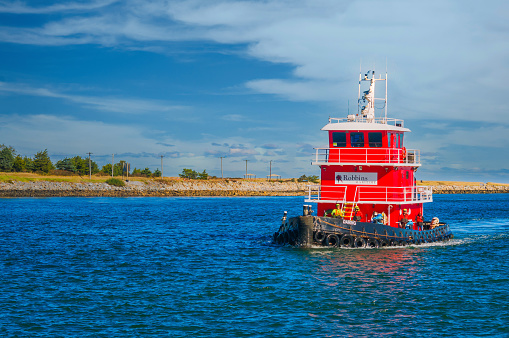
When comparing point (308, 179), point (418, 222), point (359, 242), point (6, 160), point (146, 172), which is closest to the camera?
point (359, 242)

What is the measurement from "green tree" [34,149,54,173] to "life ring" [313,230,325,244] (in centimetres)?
11915

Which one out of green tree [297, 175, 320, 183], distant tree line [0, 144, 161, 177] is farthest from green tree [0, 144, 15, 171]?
green tree [297, 175, 320, 183]

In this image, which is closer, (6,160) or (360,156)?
(360,156)

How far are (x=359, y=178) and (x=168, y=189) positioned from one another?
112689 mm

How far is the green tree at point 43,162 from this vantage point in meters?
135

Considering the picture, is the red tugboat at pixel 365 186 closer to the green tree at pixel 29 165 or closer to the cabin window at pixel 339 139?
the cabin window at pixel 339 139

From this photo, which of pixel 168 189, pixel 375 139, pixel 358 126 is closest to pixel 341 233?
pixel 375 139

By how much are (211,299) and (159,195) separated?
4322 inches

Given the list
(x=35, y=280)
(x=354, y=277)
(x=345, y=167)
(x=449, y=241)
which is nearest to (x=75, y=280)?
(x=35, y=280)

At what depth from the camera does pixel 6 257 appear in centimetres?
2967

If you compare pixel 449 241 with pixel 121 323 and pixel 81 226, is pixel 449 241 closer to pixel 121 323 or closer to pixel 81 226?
pixel 121 323

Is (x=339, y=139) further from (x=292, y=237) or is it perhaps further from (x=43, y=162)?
(x=43, y=162)

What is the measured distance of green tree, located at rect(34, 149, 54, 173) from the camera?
443 feet

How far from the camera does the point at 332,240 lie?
2952 centimetres
